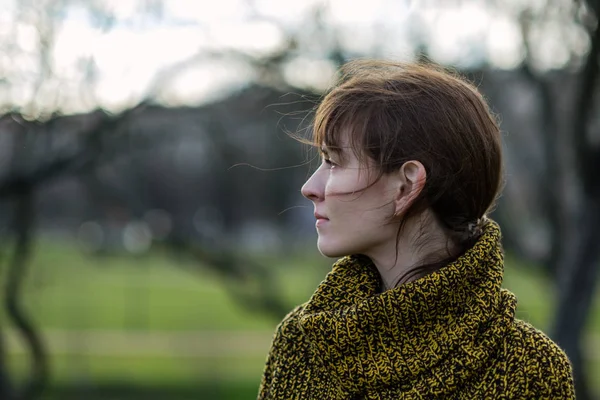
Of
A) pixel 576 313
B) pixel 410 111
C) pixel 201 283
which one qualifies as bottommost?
pixel 576 313

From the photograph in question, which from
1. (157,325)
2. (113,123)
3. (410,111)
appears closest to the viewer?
(410,111)

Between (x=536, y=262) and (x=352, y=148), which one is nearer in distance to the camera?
(x=352, y=148)

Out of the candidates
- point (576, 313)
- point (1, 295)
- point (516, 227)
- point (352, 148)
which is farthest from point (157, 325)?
point (352, 148)

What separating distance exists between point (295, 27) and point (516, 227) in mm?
1938

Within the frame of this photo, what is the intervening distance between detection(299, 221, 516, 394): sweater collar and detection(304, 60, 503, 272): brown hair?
0.46 ft

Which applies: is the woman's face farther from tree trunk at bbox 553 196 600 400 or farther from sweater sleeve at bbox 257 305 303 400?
tree trunk at bbox 553 196 600 400

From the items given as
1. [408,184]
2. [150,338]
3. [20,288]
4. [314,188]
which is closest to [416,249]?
[408,184]

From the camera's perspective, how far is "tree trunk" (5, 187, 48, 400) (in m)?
5.63

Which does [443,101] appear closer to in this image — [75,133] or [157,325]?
[75,133]

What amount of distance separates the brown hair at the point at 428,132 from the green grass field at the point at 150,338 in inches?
28.6

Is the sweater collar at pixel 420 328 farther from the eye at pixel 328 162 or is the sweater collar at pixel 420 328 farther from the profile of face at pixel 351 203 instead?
the eye at pixel 328 162

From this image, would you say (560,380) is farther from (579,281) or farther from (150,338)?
(150,338)

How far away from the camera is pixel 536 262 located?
536 centimetres

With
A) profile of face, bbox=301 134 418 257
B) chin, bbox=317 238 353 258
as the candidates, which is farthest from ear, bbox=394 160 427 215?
chin, bbox=317 238 353 258
